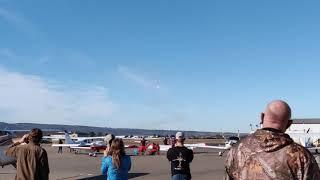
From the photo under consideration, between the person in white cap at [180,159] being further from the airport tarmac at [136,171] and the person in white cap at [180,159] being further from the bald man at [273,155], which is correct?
the airport tarmac at [136,171]

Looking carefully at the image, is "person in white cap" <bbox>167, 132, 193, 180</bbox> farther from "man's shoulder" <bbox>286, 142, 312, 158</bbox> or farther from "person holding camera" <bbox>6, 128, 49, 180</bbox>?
"man's shoulder" <bbox>286, 142, 312, 158</bbox>

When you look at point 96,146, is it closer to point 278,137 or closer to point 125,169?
point 125,169

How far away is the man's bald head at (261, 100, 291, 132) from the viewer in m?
3.71

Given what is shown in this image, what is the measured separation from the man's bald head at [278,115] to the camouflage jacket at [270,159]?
0.20ft

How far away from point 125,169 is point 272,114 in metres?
3.96

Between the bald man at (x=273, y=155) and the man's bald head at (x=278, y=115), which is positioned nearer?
the bald man at (x=273, y=155)

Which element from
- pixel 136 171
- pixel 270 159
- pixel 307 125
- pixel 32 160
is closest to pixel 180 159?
pixel 32 160

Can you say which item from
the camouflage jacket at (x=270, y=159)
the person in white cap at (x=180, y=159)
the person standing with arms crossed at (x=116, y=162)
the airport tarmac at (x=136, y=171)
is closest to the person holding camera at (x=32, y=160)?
the person standing with arms crossed at (x=116, y=162)

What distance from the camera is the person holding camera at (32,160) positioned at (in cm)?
694

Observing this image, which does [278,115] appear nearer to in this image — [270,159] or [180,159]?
[270,159]

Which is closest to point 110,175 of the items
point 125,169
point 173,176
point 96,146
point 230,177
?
point 125,169

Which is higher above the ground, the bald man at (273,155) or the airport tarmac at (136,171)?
the bald man at (273,155)

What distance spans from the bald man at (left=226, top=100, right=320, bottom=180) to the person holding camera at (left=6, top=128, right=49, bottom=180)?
3757 millimetres

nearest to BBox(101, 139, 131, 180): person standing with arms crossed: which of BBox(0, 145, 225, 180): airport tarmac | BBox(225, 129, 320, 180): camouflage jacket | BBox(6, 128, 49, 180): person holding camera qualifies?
BBox(6, 128, 49, 180): person holding camera
